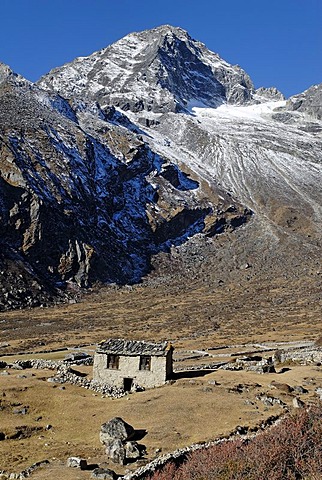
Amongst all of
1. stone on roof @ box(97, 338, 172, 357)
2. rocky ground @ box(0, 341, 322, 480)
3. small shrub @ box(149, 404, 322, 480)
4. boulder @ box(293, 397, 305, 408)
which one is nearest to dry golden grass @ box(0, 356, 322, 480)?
rocky ground @ box(0, 341, 322, 480)

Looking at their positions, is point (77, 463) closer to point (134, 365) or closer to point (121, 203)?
point (134, 365)

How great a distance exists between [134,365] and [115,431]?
11.6m

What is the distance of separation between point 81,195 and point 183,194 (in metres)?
38.1

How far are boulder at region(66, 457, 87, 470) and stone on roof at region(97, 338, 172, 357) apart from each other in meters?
14.4

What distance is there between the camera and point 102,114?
169125 mm

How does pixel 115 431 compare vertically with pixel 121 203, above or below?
below

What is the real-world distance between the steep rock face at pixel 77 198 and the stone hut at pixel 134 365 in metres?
51.5

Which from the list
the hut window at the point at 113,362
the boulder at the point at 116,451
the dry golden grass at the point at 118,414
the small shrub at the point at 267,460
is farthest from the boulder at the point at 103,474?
the hut window at the point at 113,362

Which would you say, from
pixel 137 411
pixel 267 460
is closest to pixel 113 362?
pixel 137 411

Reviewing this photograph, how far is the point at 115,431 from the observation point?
2161cm

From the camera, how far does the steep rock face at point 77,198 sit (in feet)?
325

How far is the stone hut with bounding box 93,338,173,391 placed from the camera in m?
32.6

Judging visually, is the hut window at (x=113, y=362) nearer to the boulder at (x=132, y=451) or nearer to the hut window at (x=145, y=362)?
the hut window at (x=145, y=362)

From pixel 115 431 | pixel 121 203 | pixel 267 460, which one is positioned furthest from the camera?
pixel 121 203
